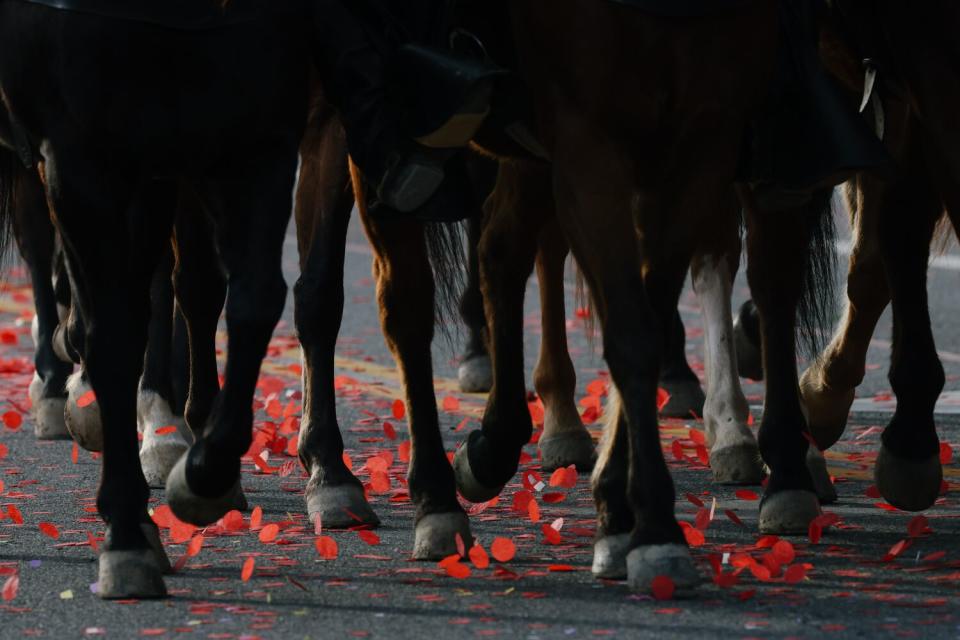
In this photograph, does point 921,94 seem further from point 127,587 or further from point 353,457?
point 353,457

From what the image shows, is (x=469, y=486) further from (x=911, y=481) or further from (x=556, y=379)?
(x=911, y=481)

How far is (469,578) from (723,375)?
219cm

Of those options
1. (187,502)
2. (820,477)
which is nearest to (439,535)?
(187,502)

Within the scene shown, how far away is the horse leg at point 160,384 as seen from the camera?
7321 mm

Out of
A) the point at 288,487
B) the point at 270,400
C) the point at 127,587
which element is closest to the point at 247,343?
the point at 127,587

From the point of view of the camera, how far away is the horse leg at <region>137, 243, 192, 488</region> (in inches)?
288

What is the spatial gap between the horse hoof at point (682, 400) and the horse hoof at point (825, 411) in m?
1.34

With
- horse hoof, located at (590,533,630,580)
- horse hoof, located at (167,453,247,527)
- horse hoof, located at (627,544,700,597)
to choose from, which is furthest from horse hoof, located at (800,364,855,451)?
horse hoof, located at (167,453,247,527)

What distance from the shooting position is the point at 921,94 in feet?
18.5

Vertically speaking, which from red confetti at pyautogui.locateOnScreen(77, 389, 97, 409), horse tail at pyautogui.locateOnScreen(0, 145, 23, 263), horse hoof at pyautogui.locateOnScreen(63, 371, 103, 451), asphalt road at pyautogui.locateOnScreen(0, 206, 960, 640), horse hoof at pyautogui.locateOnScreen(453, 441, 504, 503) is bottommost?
asphalt road at pyautogui.locateOnScreen(0, 206, 960, 640)

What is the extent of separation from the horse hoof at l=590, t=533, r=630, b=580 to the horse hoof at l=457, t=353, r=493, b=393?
4.26 m

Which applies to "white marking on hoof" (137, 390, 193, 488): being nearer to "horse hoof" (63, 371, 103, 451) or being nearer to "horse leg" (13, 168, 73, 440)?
"horse hoof" (63, 371, 103, 451)

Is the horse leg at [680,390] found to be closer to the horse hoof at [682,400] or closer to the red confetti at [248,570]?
the horse hoof at [682,400]

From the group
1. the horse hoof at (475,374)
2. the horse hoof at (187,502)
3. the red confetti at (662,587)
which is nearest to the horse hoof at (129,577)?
the horse hoof at (187,502)
